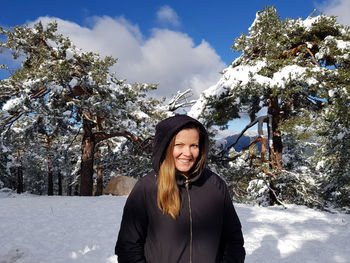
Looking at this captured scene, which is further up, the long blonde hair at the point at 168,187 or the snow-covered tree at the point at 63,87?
the snow-covered tree at the point at 63,87

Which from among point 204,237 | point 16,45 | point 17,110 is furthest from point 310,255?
point 16,45

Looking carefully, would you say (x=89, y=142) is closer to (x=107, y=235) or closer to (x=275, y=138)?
(x=107, y=235)

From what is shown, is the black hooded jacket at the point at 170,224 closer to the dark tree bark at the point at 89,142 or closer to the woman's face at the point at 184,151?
the woman's face at the point at 184,151

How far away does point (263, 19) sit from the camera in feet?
34.3

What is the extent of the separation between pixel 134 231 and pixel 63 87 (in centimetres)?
1102

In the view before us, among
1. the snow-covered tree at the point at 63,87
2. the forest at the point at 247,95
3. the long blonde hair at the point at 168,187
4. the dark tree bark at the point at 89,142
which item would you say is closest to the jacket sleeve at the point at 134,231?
the long blonde hair at the point at 168,187

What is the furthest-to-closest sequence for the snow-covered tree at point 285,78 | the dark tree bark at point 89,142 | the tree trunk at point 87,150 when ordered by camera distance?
1. the tree trunk at point 87,150
2. the dark tree bark at point 89,142
3. the snow-covered tree at point 285,78

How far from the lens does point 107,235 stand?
6824 millimetres

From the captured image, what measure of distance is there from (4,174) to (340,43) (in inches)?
1247

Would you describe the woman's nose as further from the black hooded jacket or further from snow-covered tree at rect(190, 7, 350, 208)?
snow-covered tree at rect(190, 7, 350, 208)

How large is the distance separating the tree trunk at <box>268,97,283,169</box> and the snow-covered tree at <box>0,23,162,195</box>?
5399 mm

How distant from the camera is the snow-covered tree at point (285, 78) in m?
8.91

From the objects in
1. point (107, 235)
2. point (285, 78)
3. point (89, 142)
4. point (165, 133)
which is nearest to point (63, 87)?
point (89, 142)

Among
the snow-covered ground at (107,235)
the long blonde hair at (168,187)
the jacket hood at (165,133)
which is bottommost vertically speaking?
the snow-covered ground at (107,235)
